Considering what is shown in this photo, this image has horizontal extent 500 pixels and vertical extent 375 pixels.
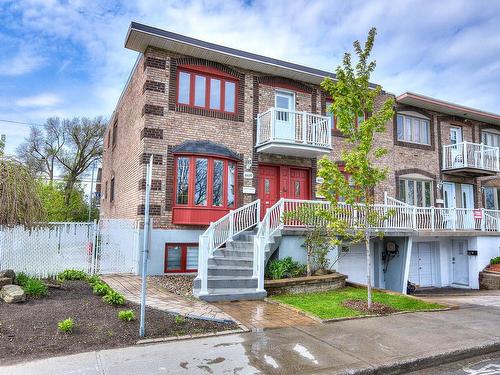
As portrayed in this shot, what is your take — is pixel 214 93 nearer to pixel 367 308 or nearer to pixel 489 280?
pixel 367 308

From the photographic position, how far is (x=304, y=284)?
33.4 feet

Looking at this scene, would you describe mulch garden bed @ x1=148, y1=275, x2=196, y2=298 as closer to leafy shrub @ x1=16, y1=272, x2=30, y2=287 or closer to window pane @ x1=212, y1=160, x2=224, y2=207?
window pane @ x1=212, y1=160, x2=224, y2=207

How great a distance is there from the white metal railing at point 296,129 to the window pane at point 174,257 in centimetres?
478

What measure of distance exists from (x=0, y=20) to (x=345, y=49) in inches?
435

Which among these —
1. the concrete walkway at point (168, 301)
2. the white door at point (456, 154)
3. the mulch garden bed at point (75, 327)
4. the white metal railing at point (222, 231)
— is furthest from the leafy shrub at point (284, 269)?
the white door at point (456, 154)

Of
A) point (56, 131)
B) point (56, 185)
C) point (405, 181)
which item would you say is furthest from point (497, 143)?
point (56, 131)

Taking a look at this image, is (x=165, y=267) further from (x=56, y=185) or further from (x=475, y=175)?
(x=56, y=185)

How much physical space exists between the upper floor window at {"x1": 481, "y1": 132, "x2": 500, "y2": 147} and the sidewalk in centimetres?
1646

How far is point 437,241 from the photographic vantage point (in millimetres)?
17062

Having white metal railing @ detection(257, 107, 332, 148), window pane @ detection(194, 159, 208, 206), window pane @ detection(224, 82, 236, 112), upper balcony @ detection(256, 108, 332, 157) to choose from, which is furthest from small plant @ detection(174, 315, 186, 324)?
window pane @ detection(224, 82, 236, 112)

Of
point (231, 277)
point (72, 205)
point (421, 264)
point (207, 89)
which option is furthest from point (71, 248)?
point (72, 205)

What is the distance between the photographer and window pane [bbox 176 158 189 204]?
510 inches

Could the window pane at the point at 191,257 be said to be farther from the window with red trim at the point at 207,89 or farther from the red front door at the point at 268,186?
the window with red trim at the point at 207,89

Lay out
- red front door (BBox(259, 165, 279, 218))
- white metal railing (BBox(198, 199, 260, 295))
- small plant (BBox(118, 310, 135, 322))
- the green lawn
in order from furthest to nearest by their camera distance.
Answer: red front door (BBox(259, 165, 279, 218)) → white metal railing (BBox(198, 199, 260, 295)) → the green lawn → small plant (BBox(118, 310, 135, 322))
